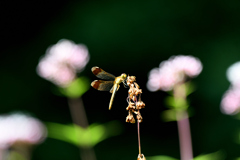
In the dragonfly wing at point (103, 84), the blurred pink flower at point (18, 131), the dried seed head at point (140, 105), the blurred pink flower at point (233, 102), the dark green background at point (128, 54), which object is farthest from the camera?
the dark green background at point (128, 54)

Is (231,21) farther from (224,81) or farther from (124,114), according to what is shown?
(124,114)

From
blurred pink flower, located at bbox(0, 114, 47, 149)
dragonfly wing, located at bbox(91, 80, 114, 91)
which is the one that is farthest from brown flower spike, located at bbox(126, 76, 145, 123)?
blurred pink flower, located at bbox(0, 114, 47, 149)

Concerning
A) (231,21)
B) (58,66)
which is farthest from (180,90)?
(231,21)

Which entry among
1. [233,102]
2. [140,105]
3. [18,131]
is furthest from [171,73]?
[140,105]

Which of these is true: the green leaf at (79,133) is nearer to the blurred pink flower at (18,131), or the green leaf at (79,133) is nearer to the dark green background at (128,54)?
the blurred pink flower at (18,131)

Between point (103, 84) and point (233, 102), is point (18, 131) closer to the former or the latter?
point (103, 84)

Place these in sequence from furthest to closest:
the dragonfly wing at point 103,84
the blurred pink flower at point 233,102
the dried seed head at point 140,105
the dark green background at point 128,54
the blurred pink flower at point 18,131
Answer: the dark green background at point 128,54 < the blurred pink flower at point 233,102 < the blurred pink flower at point 18,131 < the dragonfly wing at point 103,84 < the dried seed head at point 140,105

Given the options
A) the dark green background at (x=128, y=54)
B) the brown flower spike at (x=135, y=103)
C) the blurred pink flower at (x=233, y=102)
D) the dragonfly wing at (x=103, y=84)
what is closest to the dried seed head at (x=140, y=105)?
the brown flower spike at (x=135, y=103)

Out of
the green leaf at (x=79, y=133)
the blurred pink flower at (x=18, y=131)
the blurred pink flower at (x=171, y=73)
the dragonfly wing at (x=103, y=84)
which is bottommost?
the green leaf at (x=79, y=133)
